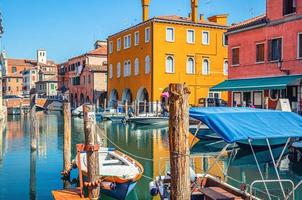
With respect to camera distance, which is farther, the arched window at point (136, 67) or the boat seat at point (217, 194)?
Result: the arched window at point (136, 67)

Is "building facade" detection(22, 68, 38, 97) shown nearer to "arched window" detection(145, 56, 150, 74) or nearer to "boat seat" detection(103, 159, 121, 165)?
"arched window" detection(145, 56, 150, 74)

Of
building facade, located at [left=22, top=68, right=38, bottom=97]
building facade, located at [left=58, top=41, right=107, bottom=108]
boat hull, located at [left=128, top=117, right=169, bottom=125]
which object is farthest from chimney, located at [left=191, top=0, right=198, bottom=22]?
building facade, located at [left=22, top=68, right=38, bottom=97]

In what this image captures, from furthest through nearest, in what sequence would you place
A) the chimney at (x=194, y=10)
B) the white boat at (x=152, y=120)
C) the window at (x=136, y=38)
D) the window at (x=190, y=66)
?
the window at (x=136, y=38), the chimney at (x=194, y=10), the window at (x=190, y=66), the white boat at (x=152, y=120)

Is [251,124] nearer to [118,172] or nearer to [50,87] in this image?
[118,172]

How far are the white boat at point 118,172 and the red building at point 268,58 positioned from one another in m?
14.0

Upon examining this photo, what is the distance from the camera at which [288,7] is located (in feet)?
79.1

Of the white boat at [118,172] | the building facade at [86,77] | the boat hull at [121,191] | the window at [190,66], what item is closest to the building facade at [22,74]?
the building facade at [86,77]

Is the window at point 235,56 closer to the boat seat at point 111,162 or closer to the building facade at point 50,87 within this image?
the boat seat at point 111,162

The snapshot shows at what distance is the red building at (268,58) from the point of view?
23.4 m

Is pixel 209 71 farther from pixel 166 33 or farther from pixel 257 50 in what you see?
pixel 257 50

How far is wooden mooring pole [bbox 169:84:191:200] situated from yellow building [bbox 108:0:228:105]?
31418 millimetres

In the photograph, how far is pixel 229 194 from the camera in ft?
28.1

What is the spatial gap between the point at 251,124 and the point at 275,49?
59.8ft

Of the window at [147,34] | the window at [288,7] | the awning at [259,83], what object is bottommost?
the awning at [259,83]
